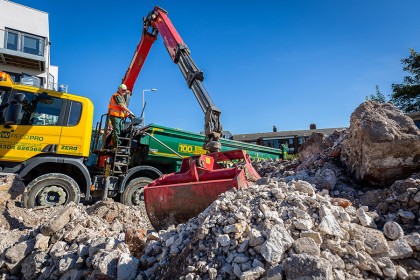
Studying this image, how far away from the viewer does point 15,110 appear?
4875 millimetres

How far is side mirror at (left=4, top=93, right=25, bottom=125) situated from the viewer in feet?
15.9

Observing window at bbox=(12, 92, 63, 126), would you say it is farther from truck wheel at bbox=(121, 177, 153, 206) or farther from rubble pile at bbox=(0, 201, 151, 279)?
rubble pile at bbox=(0, 201, 151, 279)

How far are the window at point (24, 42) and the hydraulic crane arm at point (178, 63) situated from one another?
1082 centimetres

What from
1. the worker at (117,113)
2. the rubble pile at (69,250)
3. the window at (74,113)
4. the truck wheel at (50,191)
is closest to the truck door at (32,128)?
the window at (74,113)

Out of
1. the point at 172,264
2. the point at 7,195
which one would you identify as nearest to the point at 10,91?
the point at 7,195

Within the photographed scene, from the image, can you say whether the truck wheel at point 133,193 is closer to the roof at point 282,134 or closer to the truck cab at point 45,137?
the truck cab at point 45,137

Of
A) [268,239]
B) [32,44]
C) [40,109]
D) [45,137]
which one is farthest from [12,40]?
[268,239]

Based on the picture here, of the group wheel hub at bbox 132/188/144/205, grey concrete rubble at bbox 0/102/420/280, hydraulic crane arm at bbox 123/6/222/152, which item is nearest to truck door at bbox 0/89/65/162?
wheel hub at bbox 132/188/144/205

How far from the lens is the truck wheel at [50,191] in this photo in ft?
16.6

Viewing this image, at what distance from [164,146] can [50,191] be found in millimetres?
2362

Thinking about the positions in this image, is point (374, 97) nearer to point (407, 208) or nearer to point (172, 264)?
point (407, 208)

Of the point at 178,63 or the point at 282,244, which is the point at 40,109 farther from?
the point at 282,244

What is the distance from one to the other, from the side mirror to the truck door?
302mm

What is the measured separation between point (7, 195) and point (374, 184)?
5556 millimetres
